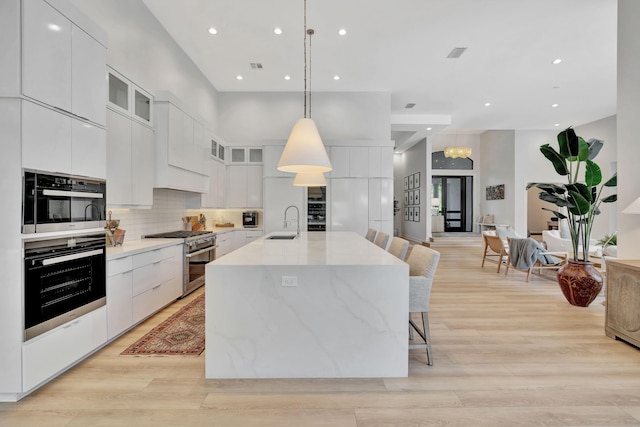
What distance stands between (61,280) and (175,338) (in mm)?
1137

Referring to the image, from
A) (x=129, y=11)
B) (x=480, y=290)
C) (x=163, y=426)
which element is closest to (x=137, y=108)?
(x=129, y=11)

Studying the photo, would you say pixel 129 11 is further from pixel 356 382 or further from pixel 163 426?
pixel 356 382

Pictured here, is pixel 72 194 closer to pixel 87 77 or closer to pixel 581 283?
pixel 87 77

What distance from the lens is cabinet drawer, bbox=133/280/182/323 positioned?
324cm

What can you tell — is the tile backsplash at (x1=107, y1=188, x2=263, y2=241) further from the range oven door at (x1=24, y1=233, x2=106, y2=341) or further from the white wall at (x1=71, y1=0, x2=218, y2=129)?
the white wall at (x1=71, y1=0, x2=218, y2=129)

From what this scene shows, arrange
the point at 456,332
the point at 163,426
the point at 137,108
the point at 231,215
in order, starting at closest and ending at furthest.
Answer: the point at 163,426
the point at 456,332
the point at 137,108
the point at 231,215

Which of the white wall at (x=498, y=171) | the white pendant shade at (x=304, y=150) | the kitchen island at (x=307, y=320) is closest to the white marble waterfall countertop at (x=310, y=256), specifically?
the kitchen island at (x=307, y=320)

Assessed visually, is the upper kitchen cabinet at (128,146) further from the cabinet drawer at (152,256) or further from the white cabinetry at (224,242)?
the white cabinetry at (224,242)

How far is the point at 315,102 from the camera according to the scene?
680cm

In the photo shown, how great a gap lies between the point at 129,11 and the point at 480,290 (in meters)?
5.89

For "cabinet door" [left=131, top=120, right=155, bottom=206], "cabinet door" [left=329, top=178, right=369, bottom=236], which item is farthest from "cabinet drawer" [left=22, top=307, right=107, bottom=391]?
"cabinet door" [left=329, top=178, right=369, bottom=236]

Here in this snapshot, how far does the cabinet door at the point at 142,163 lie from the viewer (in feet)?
11.6

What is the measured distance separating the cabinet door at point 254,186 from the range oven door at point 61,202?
383 centimetres

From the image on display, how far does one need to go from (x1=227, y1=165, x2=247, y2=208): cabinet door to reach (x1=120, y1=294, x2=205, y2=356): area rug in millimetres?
3044
